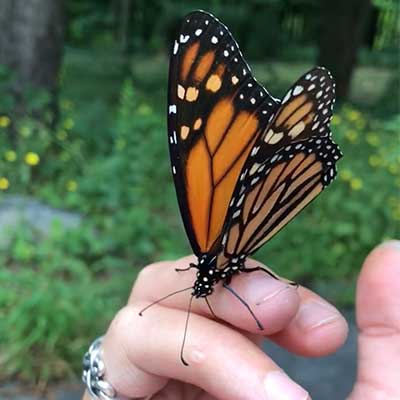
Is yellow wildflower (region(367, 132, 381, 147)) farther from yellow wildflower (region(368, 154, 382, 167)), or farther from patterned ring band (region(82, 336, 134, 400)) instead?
patterned ring band (region(82, 336, 134, 400))

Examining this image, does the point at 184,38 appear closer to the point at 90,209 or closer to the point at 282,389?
the point at 282,389

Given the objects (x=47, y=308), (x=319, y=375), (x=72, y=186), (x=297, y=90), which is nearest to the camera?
(x=297, y=90)

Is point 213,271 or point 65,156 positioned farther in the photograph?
point 65,156

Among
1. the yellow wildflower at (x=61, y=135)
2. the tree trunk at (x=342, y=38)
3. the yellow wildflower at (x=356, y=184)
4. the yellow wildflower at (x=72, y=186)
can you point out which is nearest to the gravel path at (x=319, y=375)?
the yellow wildflower at (x=356, y=184)

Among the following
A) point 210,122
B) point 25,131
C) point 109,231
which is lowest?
point 109,231

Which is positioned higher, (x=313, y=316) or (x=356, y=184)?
(x=313, y=316)

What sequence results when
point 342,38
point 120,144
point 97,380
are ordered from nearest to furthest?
1. point 97,380
2. point 120,144
3. point 342,38

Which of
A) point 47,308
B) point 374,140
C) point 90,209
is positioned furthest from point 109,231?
point 374,140
